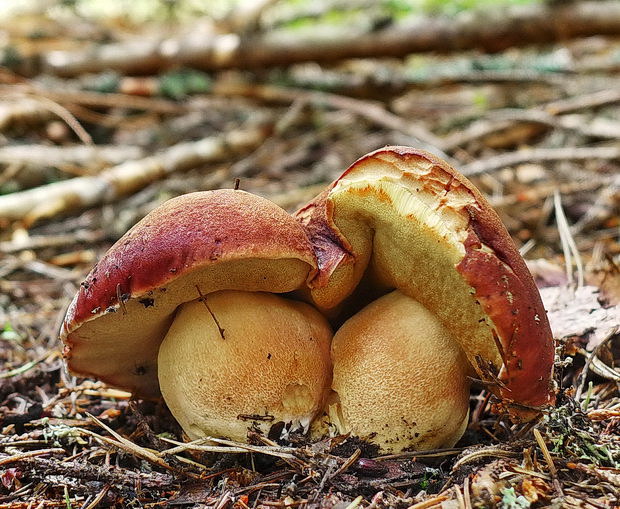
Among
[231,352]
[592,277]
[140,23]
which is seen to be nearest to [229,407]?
[231,352]

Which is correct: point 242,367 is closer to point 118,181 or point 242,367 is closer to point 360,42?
point 118,181

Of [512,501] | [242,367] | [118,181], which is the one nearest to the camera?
[512,501]

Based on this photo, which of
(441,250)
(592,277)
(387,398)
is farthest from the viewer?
(592,277)

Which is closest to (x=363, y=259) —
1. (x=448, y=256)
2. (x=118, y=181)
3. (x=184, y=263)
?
(x=448, y=256)

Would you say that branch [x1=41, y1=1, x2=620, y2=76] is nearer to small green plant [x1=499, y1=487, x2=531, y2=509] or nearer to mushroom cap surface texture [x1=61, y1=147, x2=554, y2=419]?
mushroom cap surface texture [x1=61, y1=147, x2=554, y2=419]

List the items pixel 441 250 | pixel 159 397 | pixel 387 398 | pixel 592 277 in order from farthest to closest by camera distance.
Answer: pixel 592 277 < pixel 159 397 < pixel 387 398 < pixel 441 250

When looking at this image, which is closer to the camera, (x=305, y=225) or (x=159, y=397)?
(x=305, y=225)

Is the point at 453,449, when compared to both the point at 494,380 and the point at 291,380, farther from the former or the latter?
the point at 291,380

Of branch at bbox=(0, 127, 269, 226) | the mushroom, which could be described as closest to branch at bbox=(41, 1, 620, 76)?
branch at bbox=(0, 127, 269, 226)
